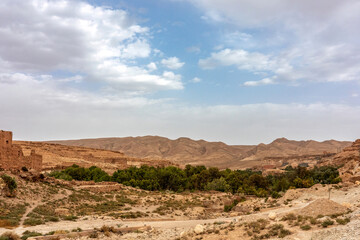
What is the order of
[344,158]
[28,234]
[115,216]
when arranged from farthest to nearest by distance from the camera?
[344,158]
[115,216]
[28,234]

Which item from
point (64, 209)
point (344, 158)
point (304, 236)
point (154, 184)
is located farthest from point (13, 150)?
point (344, 158)

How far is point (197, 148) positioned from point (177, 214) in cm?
14230

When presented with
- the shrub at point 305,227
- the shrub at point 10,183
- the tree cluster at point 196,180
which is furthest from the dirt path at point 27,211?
the shrub at point 305,227

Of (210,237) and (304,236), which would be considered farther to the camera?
(210,237)

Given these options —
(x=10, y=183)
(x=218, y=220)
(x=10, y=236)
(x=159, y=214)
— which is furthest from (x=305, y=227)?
(x=10, y=183)

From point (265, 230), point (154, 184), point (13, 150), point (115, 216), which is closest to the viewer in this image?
point (265, 230)

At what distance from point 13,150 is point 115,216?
44.0ft

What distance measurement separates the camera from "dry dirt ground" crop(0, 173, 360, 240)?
509 inches

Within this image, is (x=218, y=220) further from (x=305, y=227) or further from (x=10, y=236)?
(x=10, y=236)

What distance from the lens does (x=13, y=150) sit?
28.2m

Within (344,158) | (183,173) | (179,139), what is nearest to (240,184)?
(183,173)

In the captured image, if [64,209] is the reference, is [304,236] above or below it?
above

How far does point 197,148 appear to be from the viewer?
547 ft

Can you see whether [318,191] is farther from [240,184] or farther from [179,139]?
[179,139]
